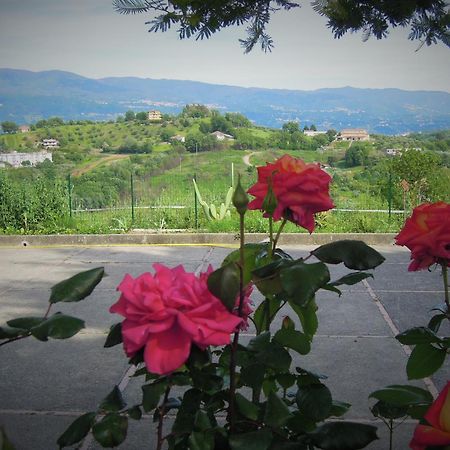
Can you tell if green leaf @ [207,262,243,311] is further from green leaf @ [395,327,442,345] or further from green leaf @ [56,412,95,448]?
green leaf @ [395,327,442,345]

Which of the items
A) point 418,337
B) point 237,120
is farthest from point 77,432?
point 237,120

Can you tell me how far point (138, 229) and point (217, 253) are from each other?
258 centimetres

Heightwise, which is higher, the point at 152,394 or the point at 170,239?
the point at 152,394

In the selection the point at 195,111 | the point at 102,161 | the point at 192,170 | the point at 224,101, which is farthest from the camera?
the point at 224,101

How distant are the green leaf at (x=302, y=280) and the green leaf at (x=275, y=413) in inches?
10.9

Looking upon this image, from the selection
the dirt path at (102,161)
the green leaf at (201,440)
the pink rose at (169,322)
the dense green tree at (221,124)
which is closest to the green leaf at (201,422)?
the green leaf at (201,440)

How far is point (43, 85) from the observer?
→ 6212cm

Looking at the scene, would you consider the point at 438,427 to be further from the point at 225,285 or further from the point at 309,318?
the point at 309,318

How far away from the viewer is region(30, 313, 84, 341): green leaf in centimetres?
121

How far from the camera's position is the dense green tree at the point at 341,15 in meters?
1.80

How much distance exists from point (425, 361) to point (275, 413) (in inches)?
18.2

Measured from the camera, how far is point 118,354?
5070 millimetres

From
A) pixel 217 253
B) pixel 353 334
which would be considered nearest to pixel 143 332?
pixel 353 334

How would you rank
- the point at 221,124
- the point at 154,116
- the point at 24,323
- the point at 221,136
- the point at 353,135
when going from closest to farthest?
the point at 24,323 < the point at 353,135 < the point at 221,136 < the point at 221,124 < the point at 154,116
